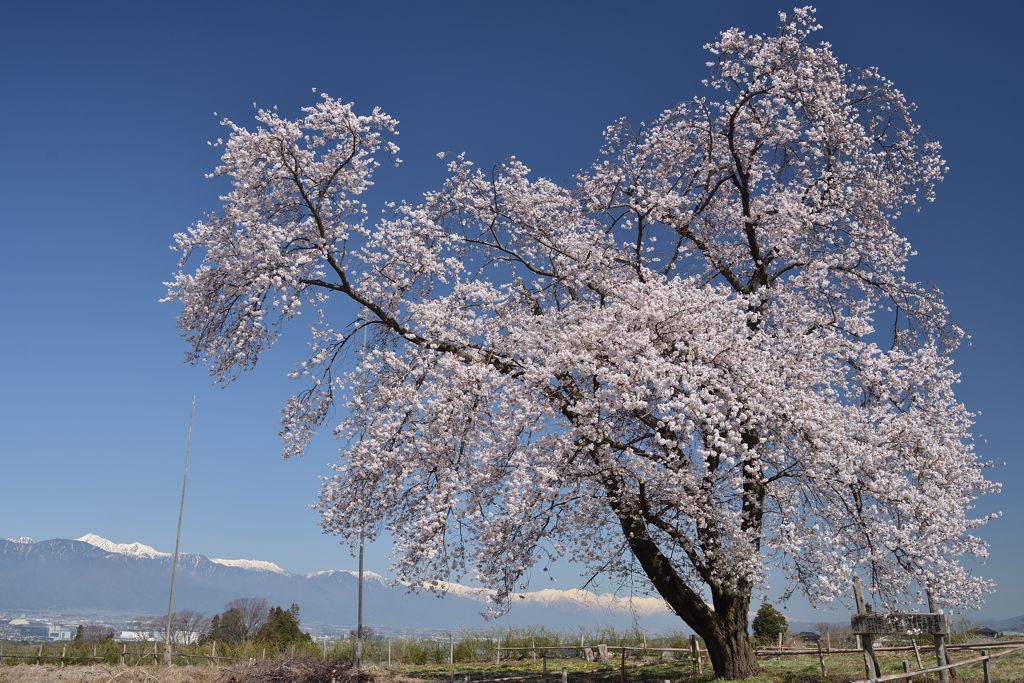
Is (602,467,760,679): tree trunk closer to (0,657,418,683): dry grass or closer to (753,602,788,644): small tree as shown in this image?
(0,657,418,683): dry grass

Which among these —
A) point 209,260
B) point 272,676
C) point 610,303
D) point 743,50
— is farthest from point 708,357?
point 272,676

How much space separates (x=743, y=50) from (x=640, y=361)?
7.74 m

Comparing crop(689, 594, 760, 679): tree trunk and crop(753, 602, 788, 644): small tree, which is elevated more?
crop(689, 594, 760, 679): tree trunk

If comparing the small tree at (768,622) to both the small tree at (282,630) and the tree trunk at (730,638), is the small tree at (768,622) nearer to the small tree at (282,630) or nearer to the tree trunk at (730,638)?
the tree trunk at (730,638)

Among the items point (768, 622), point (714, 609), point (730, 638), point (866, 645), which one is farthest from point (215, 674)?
point (768, 622)

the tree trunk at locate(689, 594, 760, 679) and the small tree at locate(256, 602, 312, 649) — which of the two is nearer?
the tree trunk at locate(689, 594, 760, 679)

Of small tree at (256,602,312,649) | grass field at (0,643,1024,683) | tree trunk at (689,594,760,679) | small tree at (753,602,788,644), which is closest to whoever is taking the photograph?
tree trunk at (689,594,760,679)

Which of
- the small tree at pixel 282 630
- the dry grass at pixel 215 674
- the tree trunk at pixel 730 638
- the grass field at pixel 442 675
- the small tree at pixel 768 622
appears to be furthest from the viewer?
the small tree at pixel 282 630

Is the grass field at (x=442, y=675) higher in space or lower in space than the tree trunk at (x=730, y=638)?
lower

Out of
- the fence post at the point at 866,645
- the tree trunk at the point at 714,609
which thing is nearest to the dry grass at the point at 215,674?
the tree trunk at the point at 714,609

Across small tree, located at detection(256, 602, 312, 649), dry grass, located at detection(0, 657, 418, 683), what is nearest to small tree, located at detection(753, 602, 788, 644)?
dry grass, located at detection(0, 657, 418, 683)

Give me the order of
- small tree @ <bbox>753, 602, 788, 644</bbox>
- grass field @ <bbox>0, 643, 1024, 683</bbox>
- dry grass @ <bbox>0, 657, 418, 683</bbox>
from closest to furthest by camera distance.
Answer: grass field @ <bbox>0, 643, 1024, 683</bbox>
dry grass @ <bbox>0, 657, 418, 683</bbox>
small tree @ <bbox>753, 602, 788, 644</bbox>

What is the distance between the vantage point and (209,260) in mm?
10914

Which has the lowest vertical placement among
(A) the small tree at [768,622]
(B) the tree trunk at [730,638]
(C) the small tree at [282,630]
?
(C) the small tree at [282,630]
